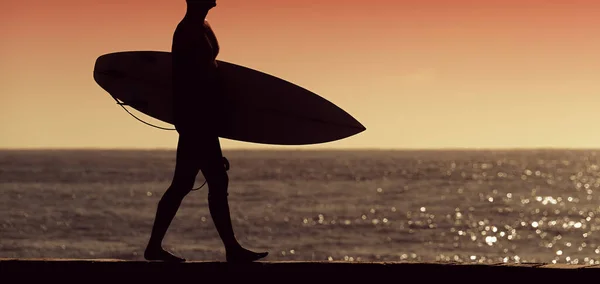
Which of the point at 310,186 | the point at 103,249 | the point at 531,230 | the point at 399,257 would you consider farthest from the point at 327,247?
the point at 310,186

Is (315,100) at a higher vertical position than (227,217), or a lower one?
higher

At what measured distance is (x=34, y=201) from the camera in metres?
76.1

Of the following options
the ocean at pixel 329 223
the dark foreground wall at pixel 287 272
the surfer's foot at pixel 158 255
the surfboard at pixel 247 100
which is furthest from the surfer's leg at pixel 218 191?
the ocean at pixel 329 223

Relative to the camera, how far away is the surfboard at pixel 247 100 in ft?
31.5

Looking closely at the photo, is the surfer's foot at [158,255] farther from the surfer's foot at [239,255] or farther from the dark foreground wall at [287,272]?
the dark foreground wall at [287,272]

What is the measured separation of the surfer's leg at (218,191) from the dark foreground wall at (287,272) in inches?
27.3

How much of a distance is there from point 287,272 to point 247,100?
2.30 metres

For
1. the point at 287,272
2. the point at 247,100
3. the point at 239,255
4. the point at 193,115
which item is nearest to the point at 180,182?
the point at 193,115

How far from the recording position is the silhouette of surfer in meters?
8.47

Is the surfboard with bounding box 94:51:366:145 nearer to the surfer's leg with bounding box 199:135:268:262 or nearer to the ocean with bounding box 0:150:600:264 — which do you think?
the surfer's leg with bounding box 199:135:268:262

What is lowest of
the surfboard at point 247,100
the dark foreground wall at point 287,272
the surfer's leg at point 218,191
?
the dark foreground wall at point 287,272

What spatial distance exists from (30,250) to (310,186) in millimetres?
57216

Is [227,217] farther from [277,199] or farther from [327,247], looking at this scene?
[277,199]

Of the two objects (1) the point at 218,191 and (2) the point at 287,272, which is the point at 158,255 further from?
(2) the point at 287,272
